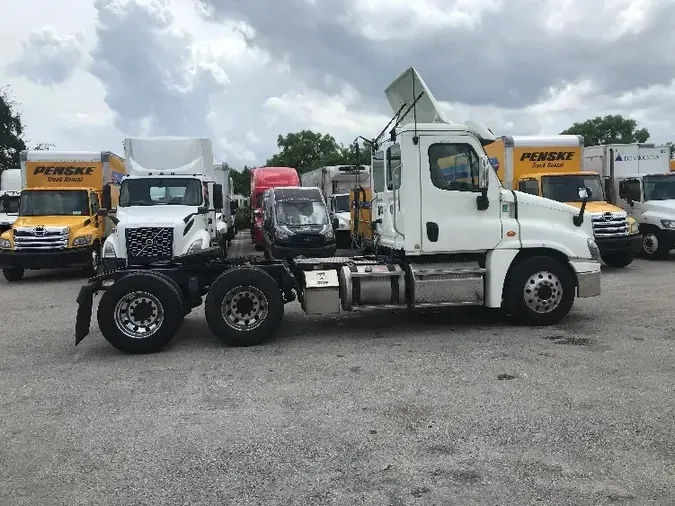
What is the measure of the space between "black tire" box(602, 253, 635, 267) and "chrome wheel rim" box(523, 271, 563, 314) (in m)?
7.83

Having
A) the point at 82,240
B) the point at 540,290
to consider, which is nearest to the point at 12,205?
the point at 82,240

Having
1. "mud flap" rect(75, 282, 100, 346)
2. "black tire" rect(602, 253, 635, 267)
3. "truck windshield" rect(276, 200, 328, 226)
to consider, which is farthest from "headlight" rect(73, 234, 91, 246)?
"black tire" rect(602, 253, 635, 267)

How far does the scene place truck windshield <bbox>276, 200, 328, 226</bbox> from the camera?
17.9 metres

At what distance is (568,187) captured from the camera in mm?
15641

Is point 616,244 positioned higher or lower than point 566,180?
lower

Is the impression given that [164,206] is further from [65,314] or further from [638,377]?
[638,377]

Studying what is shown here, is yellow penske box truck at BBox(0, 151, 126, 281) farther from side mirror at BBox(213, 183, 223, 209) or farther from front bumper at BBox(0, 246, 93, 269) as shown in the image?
side mirror at BBox(213, 183, 223, 209)

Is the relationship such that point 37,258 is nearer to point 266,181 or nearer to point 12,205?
point 12,205

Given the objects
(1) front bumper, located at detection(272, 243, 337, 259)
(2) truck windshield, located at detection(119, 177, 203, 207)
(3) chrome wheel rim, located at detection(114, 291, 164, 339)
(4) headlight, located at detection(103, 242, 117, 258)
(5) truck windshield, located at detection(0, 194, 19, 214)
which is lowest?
(3) chrome wheel rim, located at detection(114, 291, 164, 339)

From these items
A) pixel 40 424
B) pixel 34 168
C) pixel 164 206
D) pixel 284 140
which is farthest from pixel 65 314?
pixel 284 140

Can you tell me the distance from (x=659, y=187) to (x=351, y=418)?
14873 millimetres

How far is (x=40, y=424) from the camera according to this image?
538 centimetres

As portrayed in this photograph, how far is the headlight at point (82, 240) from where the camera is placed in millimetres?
15188

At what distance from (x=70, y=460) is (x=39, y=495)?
54 centimetres
